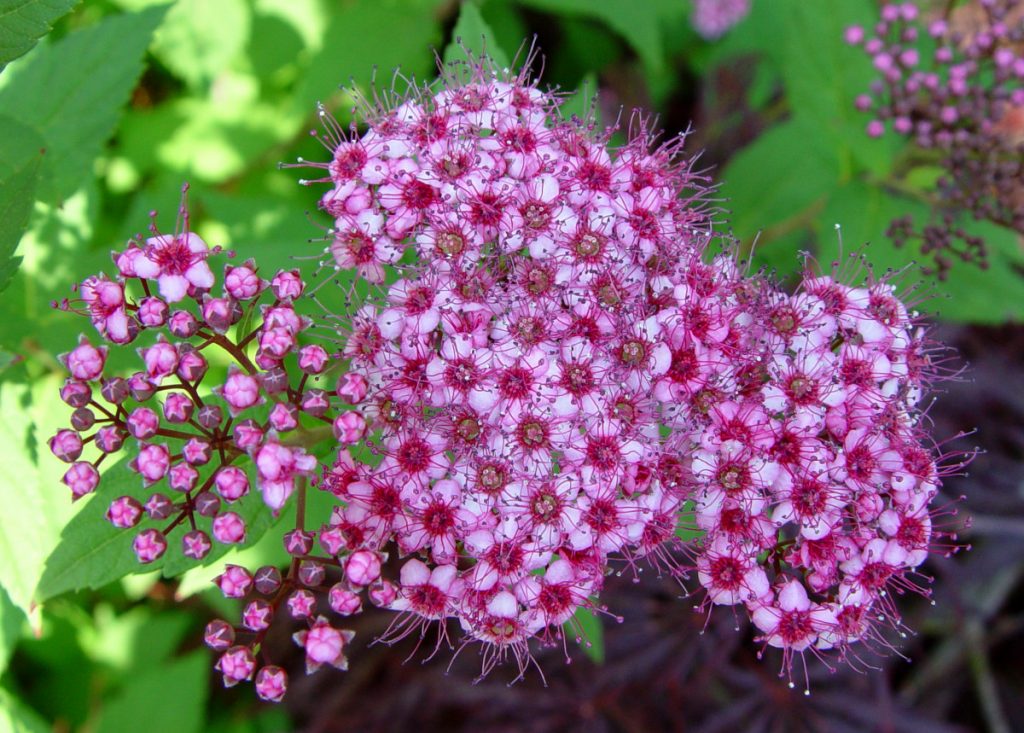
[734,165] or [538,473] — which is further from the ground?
[538,473]

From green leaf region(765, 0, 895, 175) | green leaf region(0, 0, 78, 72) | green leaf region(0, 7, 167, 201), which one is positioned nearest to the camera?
green leaf region(0, 0, 78, 72)

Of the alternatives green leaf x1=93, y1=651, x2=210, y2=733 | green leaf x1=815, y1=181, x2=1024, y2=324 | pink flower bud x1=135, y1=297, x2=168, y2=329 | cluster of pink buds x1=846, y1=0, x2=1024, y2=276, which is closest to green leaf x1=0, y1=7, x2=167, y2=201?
pink flower bud x1=135, y1=297, x2=168, y2=329

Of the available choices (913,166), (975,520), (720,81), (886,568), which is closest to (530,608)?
(886,568)

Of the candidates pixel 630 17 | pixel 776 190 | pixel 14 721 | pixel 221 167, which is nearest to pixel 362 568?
pixel 14 721

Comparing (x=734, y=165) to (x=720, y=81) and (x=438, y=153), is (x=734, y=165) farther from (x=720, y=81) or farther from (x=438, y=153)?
(x=438, y=153)

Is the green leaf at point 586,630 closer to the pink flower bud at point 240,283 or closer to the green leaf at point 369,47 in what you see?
the pink flower bud at point 240,283

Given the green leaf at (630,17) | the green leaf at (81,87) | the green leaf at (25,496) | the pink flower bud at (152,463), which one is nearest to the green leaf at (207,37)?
the green leaf at (81,87)

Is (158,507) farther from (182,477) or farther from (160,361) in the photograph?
(160,361)

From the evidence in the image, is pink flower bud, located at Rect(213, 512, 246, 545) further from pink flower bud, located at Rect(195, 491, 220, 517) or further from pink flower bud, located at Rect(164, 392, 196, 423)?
pink flower bud, located at Rect(164, 392, 196, 423)
